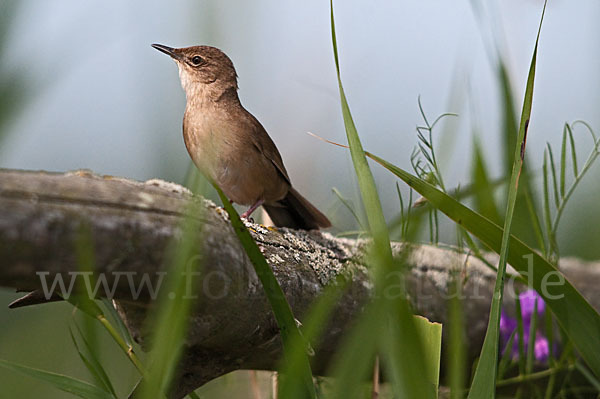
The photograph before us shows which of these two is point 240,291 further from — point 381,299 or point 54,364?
point 54,364

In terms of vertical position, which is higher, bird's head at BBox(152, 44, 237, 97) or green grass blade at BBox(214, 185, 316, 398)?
bird's head at BBox(152, 44, 237, 97)

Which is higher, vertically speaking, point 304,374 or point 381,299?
point 381,299

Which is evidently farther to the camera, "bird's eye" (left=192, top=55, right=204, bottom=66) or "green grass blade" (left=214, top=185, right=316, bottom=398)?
"bird's eye" (left=192, top=55, right=204, bottom=66)

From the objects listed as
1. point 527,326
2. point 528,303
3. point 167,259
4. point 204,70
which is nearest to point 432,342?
point 167,259

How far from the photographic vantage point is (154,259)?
32.2 inches

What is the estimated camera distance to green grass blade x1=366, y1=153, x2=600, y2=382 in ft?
3.19

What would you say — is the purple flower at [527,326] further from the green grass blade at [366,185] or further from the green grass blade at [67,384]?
the green grass blade at [67,384]

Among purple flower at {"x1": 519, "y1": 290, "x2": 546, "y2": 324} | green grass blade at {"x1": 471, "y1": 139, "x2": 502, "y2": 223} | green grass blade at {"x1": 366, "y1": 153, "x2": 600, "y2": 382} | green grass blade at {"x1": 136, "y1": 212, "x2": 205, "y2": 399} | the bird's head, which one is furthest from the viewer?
the bird's head

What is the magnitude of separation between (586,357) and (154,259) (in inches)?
29.9

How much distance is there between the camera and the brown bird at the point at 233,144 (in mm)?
1708

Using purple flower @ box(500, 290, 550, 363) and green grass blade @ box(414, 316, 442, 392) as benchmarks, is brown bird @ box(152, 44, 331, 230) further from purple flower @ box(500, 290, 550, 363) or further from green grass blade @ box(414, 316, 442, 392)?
green grass blade @ box(414, 316, 442, 392)

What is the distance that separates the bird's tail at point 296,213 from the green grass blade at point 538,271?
0.83 meters

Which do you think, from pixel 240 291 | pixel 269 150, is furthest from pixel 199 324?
pixel 269 150

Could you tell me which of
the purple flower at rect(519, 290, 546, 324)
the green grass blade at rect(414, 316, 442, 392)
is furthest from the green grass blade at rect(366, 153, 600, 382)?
the purple flower at rect(519, 290, 546, 324)
